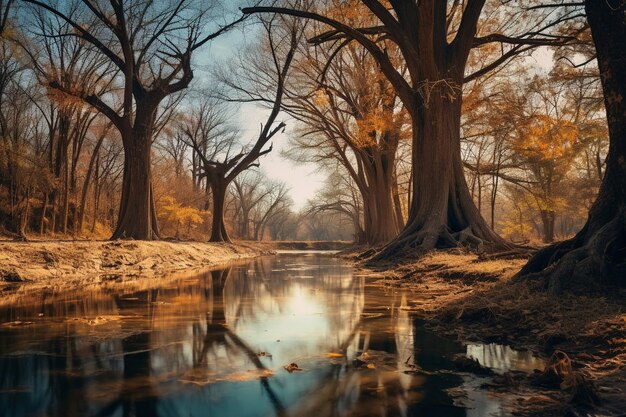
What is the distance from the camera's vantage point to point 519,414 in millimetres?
2473

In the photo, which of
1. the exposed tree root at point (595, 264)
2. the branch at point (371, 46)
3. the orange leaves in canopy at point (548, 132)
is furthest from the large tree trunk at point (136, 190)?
the exposed tree root at point (595, 264)

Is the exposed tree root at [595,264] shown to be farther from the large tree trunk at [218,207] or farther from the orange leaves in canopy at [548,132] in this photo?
the large tree trunk at [218,207]

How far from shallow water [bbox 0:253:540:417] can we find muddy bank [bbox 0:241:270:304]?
3.09m

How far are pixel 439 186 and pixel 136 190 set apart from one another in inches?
432

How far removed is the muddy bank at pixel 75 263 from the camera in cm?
934

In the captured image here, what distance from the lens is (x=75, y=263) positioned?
11328 millimetres

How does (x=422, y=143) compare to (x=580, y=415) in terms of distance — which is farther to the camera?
(x=422, y=143)

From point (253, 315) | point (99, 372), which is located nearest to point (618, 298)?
point (253, 315)

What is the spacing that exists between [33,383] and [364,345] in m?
2.42

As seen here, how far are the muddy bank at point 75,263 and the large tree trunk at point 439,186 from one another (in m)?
6.77

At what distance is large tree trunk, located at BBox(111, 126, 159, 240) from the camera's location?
1767 centimetres

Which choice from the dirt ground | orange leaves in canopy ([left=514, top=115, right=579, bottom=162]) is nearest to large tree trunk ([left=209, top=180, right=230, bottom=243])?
orange leaves in canopy ([left=514, top=115, right=579, bottom=162])

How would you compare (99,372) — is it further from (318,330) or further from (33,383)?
(318,330)

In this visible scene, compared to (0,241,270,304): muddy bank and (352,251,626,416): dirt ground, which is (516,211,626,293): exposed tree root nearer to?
(352,251,626,416): dirt ground
